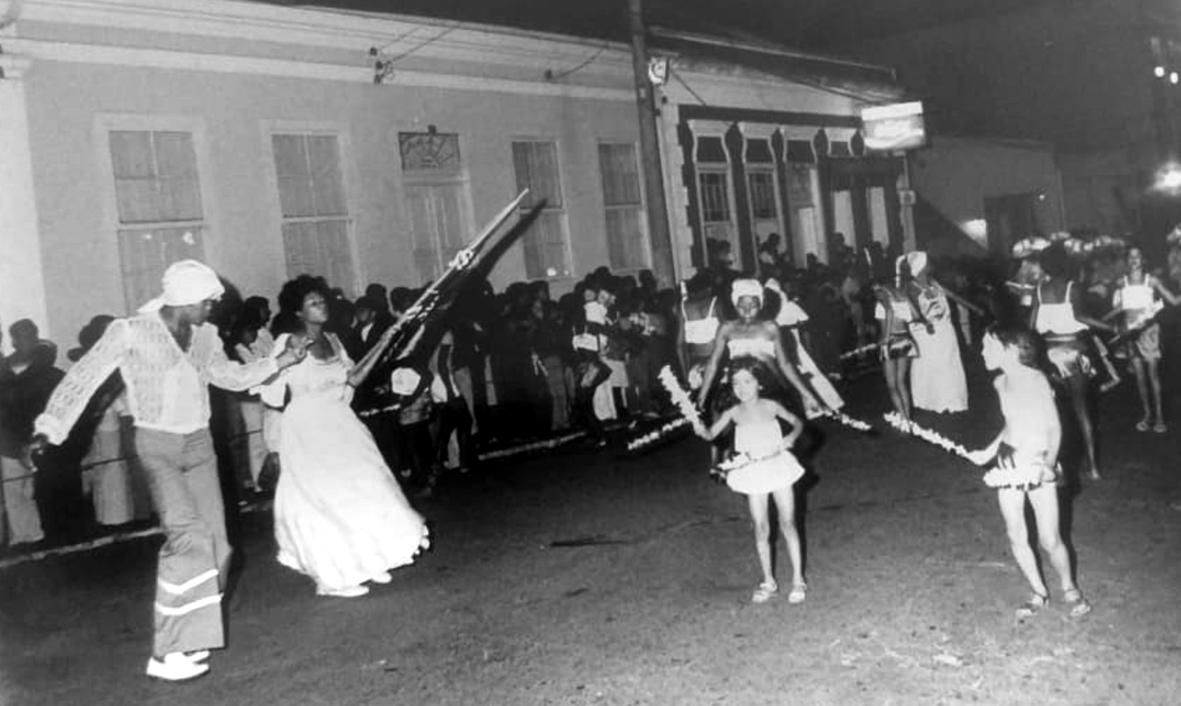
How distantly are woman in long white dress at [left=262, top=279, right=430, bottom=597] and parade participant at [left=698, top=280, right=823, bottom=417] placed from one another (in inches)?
101

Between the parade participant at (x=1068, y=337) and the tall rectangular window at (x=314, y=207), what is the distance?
7840 mm

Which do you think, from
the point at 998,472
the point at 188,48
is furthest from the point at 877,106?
the point at 998,472

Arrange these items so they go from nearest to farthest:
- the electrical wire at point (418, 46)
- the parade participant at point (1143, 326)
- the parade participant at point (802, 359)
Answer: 1. the parade participant at point (1143, 326)
2. the parade participant at point (802, 359)
3. the electrical wire at point (418, 46)

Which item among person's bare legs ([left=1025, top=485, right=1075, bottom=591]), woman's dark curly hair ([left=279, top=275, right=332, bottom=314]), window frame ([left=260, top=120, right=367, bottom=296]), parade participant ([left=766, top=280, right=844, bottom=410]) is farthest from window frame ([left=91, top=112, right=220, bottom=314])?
person's bare legs ([left=1025, top=485, right=1075, bottom=591])

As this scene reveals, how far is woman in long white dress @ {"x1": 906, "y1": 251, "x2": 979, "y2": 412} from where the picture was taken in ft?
38.9

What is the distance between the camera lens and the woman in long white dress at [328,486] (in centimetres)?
731

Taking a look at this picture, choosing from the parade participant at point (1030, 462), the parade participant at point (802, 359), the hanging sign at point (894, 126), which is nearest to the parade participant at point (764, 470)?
the parade participant at point (1030, 462)

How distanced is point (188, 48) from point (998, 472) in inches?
396

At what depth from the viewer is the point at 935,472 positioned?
9562mm

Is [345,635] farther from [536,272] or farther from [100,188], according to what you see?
[536,272]

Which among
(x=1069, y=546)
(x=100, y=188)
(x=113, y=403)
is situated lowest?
(x=1069, y=546)

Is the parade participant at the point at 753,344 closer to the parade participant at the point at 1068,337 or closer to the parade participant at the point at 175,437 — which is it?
the parade participant at the point at 1068,337

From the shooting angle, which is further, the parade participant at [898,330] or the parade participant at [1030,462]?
the parade participant at [898,330]

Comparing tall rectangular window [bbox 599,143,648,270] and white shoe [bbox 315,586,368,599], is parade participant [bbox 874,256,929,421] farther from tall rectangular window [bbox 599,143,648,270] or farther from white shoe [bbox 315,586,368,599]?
tall rectangular window [bbox 599,143,648,270]
